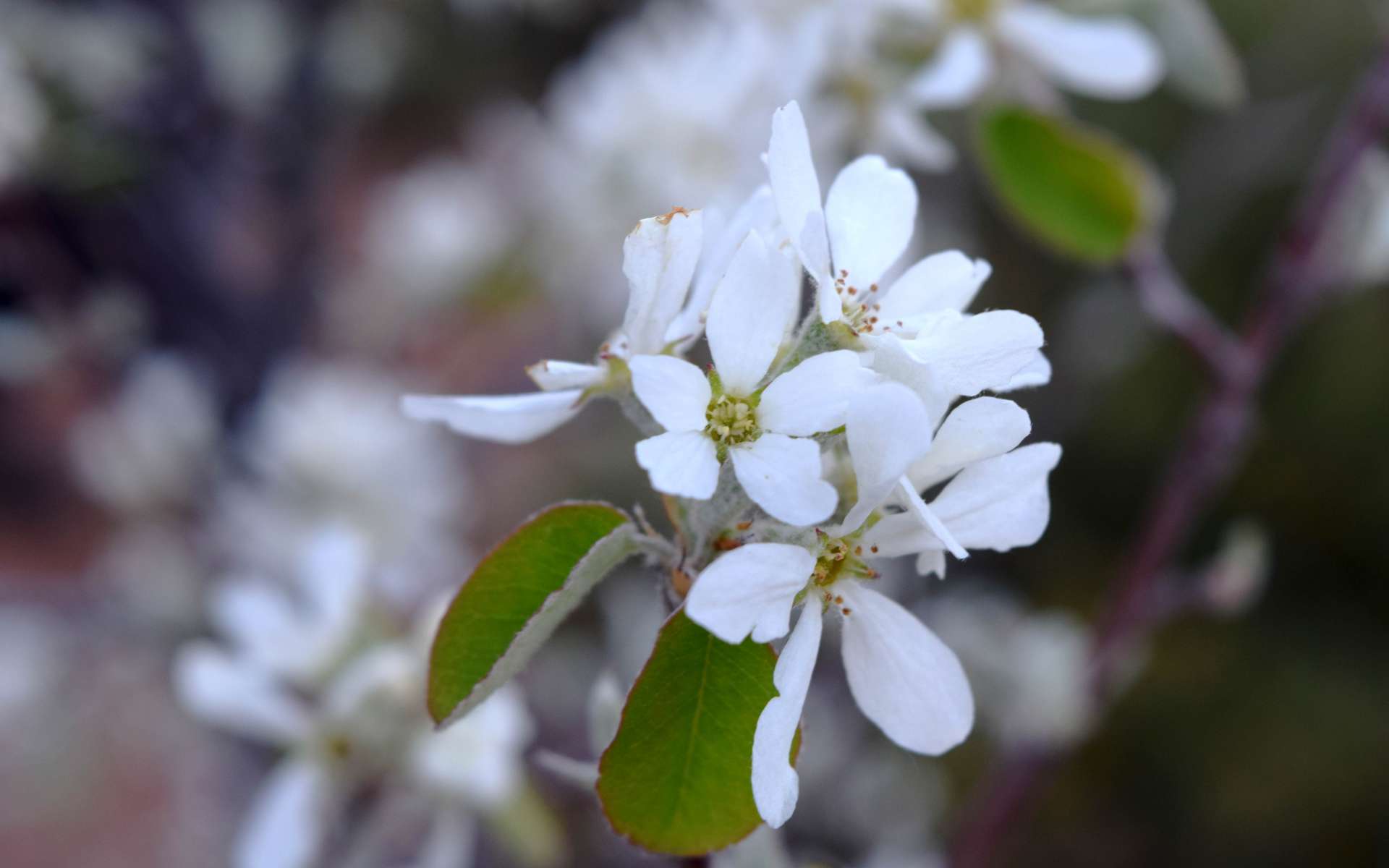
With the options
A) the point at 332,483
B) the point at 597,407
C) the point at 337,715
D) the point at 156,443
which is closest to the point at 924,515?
the point at 337,715

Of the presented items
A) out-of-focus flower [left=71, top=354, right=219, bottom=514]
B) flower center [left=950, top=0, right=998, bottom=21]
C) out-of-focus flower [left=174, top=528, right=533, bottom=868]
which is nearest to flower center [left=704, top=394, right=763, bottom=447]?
out-of-focus flower [left=174, top=528, right=533, bottom=868]

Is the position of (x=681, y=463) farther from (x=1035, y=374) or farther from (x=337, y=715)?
(x=337, y=715)

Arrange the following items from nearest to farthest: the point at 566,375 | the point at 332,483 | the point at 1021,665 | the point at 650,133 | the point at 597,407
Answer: the point at 566,375
the point at 1021,665
the point at 650,133
the point at 332,483
the point at 597,407

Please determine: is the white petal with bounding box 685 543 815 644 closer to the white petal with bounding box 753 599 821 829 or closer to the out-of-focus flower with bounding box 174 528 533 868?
the white petal with bounding box 753 599 821 829

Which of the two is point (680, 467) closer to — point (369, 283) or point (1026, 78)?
point (1026, 78)

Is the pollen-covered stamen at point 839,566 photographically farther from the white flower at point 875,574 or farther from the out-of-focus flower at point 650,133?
the out-of-focus flower at point 650,133

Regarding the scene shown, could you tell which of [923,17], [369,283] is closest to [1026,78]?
[923,17]

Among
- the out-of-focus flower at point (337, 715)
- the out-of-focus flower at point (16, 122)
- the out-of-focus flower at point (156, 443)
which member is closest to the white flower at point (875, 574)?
the out-of-focus flower at point (337, 715)
